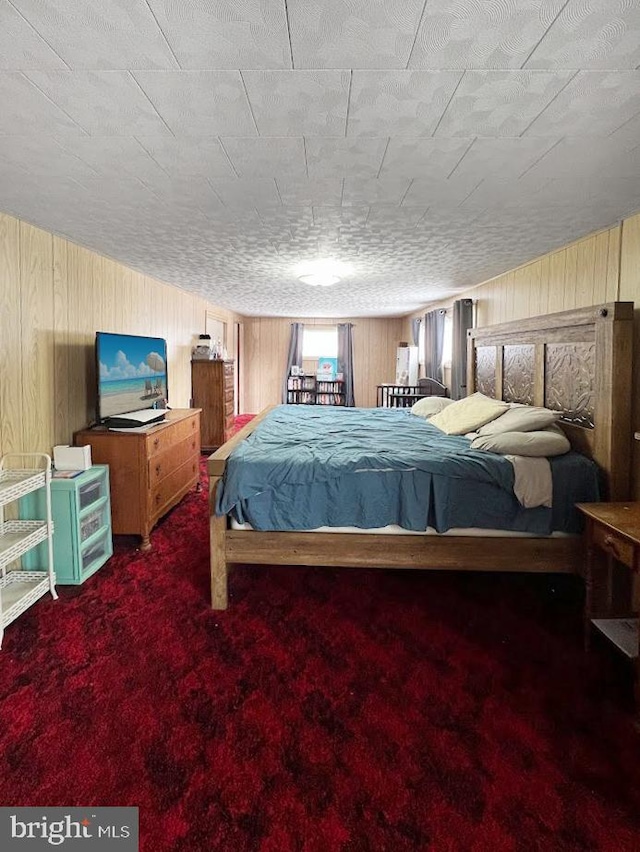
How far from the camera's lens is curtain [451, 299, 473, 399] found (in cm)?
468

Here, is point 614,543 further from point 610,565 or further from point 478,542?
point 478,542

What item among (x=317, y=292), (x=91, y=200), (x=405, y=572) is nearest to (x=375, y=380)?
(x=317, y=292)

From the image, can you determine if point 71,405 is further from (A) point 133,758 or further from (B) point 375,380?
(B) point 375,380

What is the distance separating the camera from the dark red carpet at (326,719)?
49.6 inches

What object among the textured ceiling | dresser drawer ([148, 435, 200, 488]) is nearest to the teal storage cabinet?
dresser drawer ([148, 435, 200, 488])

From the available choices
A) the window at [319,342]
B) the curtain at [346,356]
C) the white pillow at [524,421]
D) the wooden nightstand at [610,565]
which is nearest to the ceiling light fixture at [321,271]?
the white pillow at [524,421]

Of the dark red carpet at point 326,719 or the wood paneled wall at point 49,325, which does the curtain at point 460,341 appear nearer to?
the dark red carpet at point 326,719

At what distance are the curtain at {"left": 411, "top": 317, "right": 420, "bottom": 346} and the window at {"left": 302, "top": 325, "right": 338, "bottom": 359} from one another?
1.91 metres

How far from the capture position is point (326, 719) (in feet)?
5.30

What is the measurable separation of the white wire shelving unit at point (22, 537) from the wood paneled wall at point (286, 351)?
6473 mm

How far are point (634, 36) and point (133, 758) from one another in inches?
99.2

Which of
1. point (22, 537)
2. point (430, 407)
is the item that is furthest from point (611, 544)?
point (22, 537)

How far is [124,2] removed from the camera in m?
0.99

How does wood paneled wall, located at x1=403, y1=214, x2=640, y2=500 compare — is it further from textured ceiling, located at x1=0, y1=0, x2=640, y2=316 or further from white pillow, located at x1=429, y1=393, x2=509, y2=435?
white pillow, located at x1=429, y1=393, x2=509, y2=435
